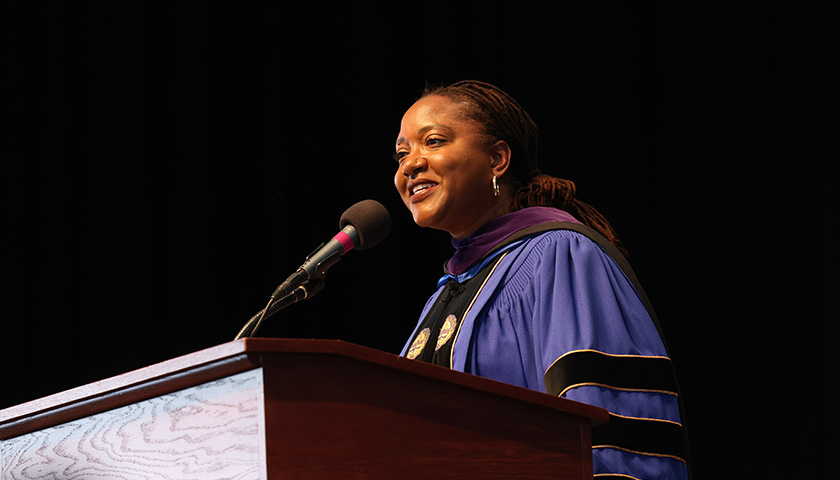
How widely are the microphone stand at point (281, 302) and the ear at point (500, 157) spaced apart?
78cm

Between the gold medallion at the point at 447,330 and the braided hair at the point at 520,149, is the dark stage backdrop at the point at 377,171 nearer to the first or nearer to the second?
the braided hair at the point at 520,149

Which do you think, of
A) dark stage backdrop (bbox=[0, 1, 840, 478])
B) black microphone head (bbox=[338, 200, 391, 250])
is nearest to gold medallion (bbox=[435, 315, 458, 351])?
black microphone head (bbox=[338, 200, 391, 250])

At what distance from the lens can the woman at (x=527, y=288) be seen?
171cm

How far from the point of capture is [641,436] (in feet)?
5.44

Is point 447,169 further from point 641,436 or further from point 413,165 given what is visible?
point 641,436

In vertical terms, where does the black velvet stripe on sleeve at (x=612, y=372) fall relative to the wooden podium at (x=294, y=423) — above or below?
below

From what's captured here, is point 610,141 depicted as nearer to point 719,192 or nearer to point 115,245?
point 719,192

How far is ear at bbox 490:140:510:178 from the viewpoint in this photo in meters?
2.41

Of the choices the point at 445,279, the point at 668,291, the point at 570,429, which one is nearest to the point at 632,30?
the point at 668,291

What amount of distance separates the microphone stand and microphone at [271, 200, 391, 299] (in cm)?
1

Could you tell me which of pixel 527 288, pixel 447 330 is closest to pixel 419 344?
pixel 447 330

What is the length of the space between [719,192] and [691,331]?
48 centimetres

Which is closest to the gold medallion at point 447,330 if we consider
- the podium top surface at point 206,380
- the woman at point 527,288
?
the woman at point 527,288

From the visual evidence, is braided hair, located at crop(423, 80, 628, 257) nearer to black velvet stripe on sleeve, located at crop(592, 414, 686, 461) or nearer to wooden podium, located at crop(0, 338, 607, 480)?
black velvet stripe on sleeve, located at crop(592, 414, 686, 461)
